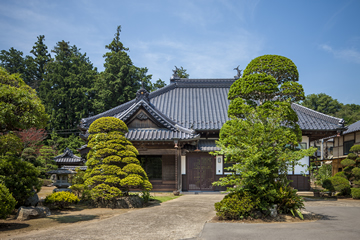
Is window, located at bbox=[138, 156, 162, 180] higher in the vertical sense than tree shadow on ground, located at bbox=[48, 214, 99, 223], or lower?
higher

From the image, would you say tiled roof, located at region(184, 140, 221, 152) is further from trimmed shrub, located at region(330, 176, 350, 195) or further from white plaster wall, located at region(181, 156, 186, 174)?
trimmed shrub, located at region(330, 176, 350, 195)

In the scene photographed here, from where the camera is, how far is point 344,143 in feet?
92.3

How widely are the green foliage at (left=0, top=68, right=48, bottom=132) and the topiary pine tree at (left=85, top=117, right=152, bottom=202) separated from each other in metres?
3.85

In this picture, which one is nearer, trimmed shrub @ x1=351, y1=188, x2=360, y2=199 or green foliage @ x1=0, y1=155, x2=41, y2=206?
green foliage @ x1=0, y1=155, x2=41, y2=206

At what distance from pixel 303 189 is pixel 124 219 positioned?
14875 millimetres

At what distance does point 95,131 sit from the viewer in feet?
41.7

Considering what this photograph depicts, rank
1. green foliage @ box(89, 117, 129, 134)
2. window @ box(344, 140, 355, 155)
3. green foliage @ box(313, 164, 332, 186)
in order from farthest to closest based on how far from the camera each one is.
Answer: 1. green foliage @ box(313, 164, 332, 186)
2. window @ box(344, 140, 355, 155)
3. green foliage @ box(89, 117, 129, 134)

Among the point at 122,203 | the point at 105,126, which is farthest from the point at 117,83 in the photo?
the point at 122,203

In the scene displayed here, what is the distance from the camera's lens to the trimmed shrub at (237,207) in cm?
862

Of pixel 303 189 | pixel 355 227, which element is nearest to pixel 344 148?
pixel 303 189

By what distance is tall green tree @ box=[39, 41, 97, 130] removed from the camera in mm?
37938

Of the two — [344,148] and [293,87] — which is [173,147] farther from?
[344,148]

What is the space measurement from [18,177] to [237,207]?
276 inches

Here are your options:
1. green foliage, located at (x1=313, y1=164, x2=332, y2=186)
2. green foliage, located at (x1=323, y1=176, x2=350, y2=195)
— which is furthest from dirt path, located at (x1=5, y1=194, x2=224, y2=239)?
green foliage, located at (x1=313, y1=164, x2=332, y2=186)
